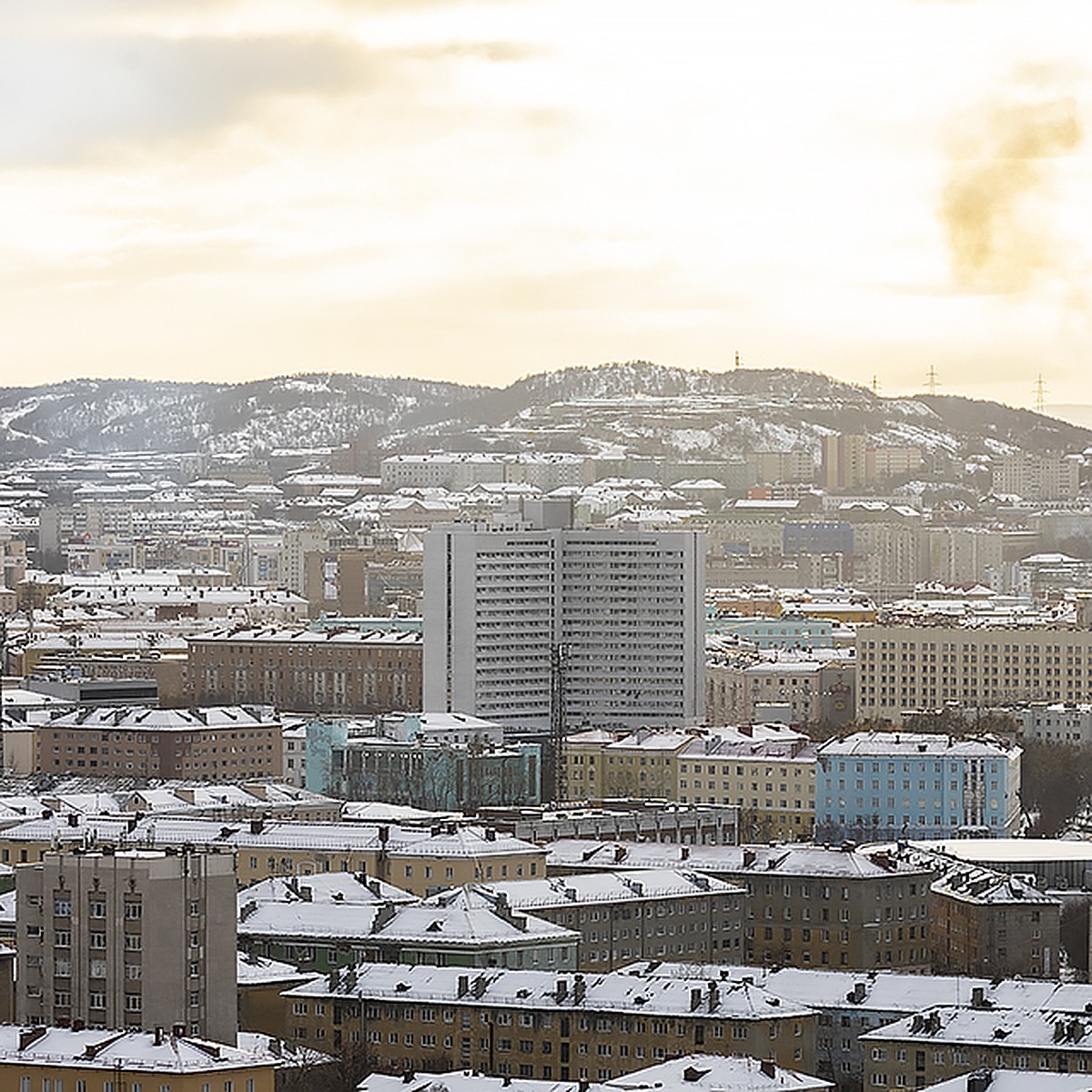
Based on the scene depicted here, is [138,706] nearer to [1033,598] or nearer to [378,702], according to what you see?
[378,702]

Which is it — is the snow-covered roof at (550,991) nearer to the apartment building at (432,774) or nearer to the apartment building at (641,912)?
the apartment building at (641,912)

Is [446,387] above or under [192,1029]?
above

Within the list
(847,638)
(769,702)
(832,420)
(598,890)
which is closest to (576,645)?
(769,702)

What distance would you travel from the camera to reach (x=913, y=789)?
38906 millimetres

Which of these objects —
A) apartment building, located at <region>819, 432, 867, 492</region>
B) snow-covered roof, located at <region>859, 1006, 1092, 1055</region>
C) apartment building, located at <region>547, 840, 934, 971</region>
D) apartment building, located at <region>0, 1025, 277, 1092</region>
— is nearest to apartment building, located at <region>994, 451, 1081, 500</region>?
apartment building, located at <region>819, 432, 867, 492</region>

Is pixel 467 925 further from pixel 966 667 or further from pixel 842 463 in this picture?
pixel 842 463

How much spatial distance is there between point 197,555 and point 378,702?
3404cm

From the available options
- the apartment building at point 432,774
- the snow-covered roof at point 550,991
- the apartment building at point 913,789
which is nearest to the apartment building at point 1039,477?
the apartment building at point 432,774

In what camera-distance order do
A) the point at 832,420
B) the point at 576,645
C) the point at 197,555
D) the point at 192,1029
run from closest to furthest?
the point at 192,1029
the point at 576,645
the point at 197,555
the point at 832,420

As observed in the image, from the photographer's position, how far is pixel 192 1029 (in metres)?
19.9

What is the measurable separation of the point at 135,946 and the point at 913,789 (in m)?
19.6

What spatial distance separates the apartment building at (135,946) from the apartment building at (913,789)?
1831 centimetres

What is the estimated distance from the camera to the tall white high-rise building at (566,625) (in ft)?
154

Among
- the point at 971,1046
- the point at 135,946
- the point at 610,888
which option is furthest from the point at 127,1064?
the point at 610,888
